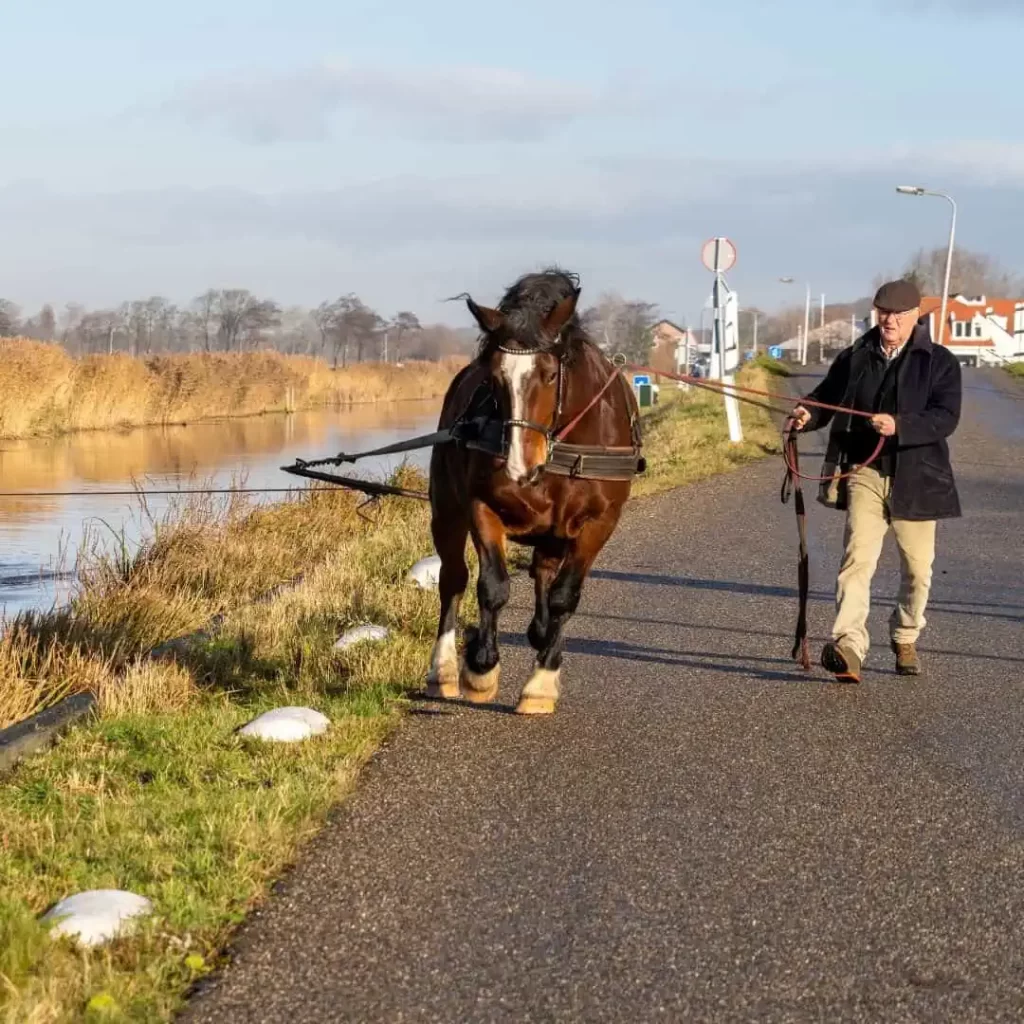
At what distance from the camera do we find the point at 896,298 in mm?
7906

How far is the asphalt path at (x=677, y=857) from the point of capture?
405 centimetres

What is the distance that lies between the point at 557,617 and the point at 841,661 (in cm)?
156

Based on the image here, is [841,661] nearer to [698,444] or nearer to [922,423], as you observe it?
[922,423]

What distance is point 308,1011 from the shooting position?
390 cm

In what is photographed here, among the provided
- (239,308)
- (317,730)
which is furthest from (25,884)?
(239,308)

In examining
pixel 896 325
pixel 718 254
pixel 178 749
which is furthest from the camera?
pixel 718 254

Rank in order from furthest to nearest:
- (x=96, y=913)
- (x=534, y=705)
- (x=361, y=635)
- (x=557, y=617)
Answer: (x=361, y=635) < (x=557, y=617) < (x=534, y=705) < (x=96, y=913)

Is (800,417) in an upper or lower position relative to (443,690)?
upper

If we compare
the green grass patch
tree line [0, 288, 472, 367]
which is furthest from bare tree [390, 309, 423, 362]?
the green grass patch

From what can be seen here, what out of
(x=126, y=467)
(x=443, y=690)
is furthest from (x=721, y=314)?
(x=443, y=690)

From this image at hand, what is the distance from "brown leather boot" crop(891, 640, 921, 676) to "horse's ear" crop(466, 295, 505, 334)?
9.58 ft

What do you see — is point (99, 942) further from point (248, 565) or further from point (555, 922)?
point (248, 565)

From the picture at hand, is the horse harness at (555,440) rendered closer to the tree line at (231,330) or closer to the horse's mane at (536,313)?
the horse's mane at (536,313)

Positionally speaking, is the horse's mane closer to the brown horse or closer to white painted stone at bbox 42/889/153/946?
the brown horse
